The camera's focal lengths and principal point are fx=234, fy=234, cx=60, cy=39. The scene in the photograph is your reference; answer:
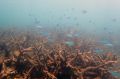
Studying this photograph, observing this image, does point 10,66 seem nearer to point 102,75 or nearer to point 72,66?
point 72,66

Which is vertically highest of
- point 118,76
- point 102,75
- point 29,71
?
point 29,71

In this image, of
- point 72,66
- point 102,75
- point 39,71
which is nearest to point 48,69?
point 39,71

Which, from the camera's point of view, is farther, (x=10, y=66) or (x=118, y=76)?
(x=118, y=76)

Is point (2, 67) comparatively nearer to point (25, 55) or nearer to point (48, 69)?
point (25, 55)

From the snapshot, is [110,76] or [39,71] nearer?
[39,71]

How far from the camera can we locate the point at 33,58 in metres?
6.14

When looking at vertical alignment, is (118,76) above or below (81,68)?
below

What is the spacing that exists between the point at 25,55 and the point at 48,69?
0.73m

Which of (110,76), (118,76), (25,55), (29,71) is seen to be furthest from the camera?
(118,76)

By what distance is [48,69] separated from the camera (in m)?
5.91

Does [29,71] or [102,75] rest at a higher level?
[29,71]

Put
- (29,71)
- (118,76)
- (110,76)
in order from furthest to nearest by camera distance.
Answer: (118,76), (110,76), (29,71)

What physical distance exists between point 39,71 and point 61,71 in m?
0.55

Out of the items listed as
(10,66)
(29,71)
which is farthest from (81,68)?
(10,66)
